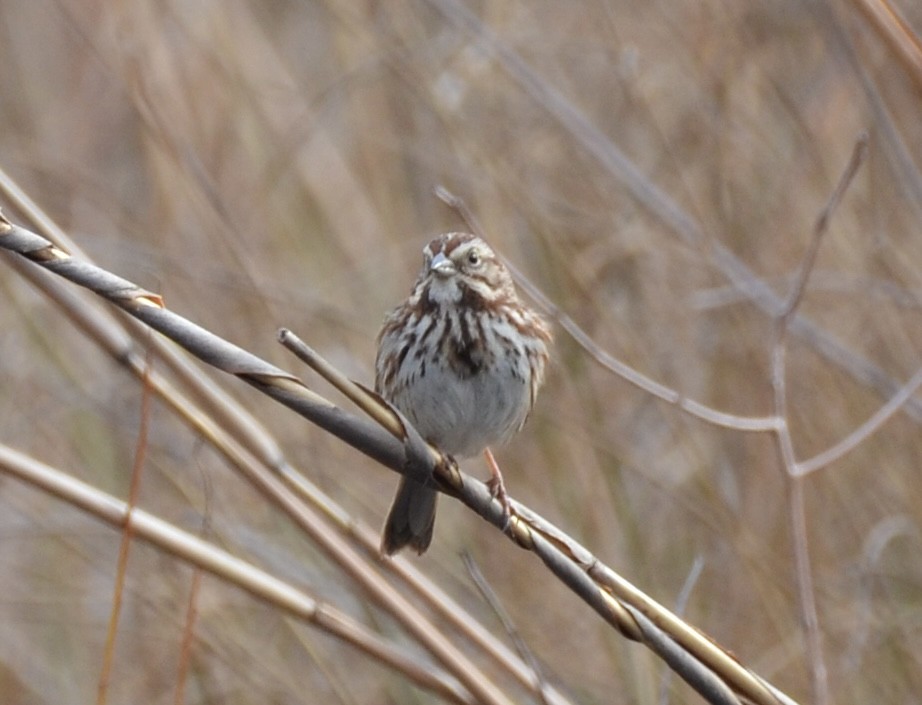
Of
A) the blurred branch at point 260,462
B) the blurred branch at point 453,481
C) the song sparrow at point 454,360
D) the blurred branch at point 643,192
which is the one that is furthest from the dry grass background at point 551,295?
the blurred branch at point 453,481

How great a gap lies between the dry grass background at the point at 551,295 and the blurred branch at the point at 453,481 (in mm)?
1862

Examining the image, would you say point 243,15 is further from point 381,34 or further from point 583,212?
point 583,212

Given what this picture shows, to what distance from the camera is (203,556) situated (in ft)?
8.14

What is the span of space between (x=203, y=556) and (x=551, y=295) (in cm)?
216

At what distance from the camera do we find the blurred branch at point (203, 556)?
2.40 metres

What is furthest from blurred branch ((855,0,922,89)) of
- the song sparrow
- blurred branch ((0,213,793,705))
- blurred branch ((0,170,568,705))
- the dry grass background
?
the dry grass background

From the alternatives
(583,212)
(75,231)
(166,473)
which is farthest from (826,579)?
(75,231)

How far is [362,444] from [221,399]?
3.38 feet

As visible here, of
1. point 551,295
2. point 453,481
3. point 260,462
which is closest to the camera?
point 453,481

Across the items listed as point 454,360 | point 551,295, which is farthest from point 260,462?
point 551,295

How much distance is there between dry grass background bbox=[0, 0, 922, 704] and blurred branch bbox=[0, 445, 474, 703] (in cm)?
129

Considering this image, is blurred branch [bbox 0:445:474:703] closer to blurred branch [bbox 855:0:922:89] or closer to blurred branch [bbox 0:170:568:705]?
blurred branch [bbox 0:170:568:705]

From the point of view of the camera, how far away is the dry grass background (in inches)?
166

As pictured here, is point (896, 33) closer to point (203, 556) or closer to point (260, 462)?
point (260, 462)
